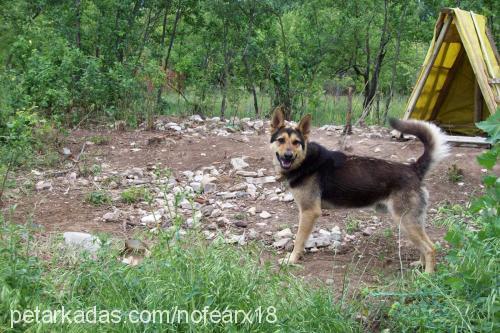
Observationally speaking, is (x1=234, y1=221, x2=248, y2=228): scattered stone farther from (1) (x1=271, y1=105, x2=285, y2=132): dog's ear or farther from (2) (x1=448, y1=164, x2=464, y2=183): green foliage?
(2) (x1=448, y1=164, x2=464, y2=183): green foliage

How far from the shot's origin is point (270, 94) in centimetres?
1391

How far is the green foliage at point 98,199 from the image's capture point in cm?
669

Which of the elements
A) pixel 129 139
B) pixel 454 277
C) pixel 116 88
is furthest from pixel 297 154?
pixel 116 88

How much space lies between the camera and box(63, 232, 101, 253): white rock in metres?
4.55

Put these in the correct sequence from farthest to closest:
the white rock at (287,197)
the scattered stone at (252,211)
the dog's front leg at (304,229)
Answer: the white rock at (287,197), the scattered stone at (252,211), the dog's front leg at (304,229)

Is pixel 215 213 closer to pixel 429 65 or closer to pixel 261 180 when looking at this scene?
pixel 261 180

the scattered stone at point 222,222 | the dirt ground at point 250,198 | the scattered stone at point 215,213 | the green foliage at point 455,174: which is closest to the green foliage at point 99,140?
the dirt ground at point 250,198

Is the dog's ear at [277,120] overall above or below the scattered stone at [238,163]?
above

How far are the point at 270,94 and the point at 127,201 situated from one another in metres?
7.75

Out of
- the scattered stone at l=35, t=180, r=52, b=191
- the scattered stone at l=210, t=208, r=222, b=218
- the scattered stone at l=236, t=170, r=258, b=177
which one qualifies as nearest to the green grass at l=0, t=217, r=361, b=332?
the scattered stone at l=210, t=208, r=222, b=218

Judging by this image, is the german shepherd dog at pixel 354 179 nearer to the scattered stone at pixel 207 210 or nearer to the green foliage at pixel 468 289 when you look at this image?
the scattered stone at pixel 207 210

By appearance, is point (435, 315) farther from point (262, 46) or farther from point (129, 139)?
point (262, 46)

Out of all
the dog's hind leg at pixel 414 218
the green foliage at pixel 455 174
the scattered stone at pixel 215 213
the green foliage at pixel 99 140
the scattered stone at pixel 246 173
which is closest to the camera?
the dog's hind leg at pixel 414 218

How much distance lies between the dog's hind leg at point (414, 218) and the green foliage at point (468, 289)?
56.6 inches
